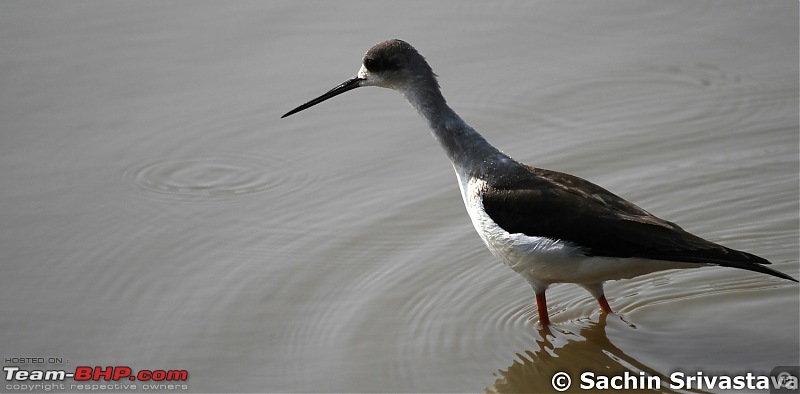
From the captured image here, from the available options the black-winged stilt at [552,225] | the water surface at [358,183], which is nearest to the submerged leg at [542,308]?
the black-winged stilt at [552,225]

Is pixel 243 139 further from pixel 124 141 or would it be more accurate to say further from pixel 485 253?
pixel 485 253

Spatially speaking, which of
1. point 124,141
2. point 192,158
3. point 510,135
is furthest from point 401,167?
point 124,141

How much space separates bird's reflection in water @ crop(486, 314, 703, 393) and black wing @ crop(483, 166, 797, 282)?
2.14 ft

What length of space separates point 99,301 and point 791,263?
4.21 meters

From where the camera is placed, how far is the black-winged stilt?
602cm

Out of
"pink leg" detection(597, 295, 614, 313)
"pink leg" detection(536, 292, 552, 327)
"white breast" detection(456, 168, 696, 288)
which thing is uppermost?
"white breast" detection(456, 168, 696, 288)

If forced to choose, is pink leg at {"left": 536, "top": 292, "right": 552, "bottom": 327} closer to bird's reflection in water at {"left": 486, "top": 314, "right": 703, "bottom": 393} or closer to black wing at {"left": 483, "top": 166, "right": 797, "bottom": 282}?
bird's reflection in water at {"left": 486, "top": 314, "right": 703, "bottom": 393}

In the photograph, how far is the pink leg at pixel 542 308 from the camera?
6.55 metres

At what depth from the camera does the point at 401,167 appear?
816cm

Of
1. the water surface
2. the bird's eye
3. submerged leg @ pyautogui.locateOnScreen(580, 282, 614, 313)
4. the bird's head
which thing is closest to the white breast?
submerged leg @ pyautogui.locateOnScreen(580, 282, 614, 313)

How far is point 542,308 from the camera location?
21.6 ft

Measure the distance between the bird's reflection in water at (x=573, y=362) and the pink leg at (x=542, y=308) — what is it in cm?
4

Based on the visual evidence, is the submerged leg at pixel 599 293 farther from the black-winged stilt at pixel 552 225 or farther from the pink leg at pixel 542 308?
the pink leg at pixel 542 308

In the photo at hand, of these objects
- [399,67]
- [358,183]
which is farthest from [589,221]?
[358,183]
